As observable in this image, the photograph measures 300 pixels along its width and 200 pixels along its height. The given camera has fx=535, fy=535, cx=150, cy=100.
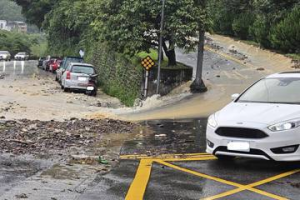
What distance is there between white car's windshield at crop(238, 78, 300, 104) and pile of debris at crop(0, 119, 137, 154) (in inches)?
134

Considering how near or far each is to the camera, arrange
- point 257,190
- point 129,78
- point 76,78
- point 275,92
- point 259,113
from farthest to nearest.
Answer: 1. point 76,78
2. point 129,78
3. point 275,92
4. point 259,113
5. point 257,190

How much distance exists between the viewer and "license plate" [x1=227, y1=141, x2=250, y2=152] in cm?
809

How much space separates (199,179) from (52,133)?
5.00 m

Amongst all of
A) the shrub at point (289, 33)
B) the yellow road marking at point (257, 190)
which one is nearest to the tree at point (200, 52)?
the shrub at point (289, 33)

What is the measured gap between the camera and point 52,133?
11742mm

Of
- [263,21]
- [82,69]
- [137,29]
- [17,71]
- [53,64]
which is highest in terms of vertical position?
[263,21]

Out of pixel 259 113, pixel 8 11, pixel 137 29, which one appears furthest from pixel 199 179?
pixel 8 11

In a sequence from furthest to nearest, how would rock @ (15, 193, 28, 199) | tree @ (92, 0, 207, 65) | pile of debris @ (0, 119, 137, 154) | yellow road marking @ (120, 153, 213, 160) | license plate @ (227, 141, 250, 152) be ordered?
1. tree @ (92, 0, 207, 65)
2. pile of debris @ (0, 119, 137, 154)
3. yellow road marking @ (120, 153, 213, 160)
4. license plate @ (227, 141, 250, 152)
5. rock @ (15, 193, 28, 199)

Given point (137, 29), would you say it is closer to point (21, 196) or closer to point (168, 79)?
point (168, 79)

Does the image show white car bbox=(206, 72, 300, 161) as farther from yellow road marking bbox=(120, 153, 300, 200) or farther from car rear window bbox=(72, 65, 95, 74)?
car rear window bbox=(72, 65, 95, 74)

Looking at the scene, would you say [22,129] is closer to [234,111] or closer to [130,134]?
[130,134]

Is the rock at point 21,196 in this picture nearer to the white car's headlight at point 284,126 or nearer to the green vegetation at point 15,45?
the white car's headlight at point 284,126

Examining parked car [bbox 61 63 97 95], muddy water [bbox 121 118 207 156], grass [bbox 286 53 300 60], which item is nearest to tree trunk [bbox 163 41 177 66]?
parked car [bbox 61 63 97 95]

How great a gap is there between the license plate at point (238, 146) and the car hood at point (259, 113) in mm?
341
